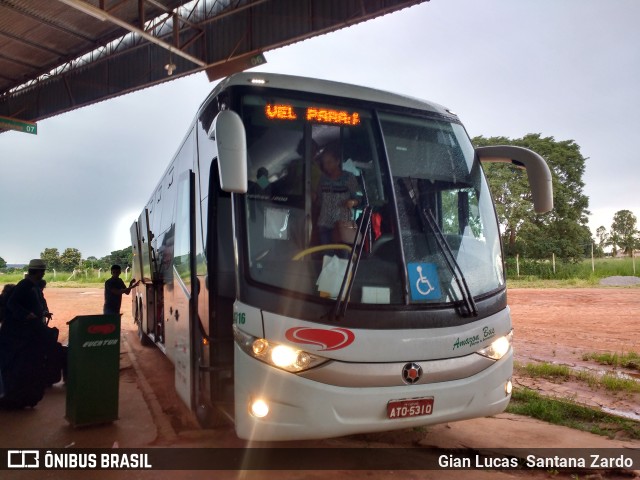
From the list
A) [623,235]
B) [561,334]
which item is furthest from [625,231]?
[561,334]

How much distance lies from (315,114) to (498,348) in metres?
2.46

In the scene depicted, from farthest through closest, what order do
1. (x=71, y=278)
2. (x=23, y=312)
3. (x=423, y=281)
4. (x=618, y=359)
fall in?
(x=71, y=278), (x=618, y=359), (x=23, y=312), (x=423, y=281)

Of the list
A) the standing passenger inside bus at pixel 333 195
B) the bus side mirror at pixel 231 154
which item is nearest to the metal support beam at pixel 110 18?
the bus side mirror at pixel 231 154

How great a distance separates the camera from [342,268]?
3625 mm

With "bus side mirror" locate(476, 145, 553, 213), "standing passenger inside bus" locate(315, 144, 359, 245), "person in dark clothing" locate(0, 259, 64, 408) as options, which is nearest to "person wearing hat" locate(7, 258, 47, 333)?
"person in dark clothing" locate(0, 259, 64, 408)

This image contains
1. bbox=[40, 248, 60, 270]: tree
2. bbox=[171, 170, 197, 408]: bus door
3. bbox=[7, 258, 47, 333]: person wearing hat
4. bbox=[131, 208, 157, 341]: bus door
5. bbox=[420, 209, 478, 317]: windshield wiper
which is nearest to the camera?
bbox=[420, 209, 478, 317]: windshield wiper

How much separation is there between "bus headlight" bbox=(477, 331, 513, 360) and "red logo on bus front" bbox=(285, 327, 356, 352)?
4.00 feet

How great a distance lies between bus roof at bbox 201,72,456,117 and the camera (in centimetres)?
402

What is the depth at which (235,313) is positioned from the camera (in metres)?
3.73

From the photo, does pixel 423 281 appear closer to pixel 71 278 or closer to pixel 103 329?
pixel 103 329

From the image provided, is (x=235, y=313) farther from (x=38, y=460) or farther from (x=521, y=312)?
(x=521, y=312)

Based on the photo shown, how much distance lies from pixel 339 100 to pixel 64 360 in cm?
505

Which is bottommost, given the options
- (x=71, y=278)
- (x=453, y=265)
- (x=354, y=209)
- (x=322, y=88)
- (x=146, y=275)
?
(x=71, y=278)

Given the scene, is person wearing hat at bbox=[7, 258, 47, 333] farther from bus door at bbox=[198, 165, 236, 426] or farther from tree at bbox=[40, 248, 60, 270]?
tree at bbox=[40, 248, 60, 270]
